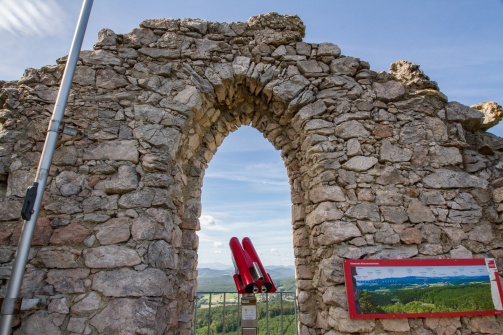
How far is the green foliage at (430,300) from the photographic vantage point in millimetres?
2807

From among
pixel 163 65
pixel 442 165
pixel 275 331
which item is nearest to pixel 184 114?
pixel 163 65

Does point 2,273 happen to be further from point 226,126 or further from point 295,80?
point 295,80

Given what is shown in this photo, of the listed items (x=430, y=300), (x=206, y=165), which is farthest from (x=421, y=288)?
(x=206, y=165)

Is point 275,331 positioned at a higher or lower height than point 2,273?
lower

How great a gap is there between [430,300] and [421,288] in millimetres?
131

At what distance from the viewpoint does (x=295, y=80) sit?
367 centimetres

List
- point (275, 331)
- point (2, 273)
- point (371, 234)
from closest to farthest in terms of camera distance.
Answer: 1. point (2, 273)
2. point (371, 234)
3. point (275, 331)

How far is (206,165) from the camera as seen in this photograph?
3922 mm

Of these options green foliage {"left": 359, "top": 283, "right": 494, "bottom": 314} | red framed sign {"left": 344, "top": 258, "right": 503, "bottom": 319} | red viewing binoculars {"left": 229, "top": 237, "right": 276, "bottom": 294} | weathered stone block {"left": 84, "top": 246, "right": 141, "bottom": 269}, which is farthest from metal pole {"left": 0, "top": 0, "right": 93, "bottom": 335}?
green foliage {"left": 359, "top": 283, "right": 494, "bottom": 314}

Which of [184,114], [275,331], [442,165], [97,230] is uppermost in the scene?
[184,114]

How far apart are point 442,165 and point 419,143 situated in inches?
13.4

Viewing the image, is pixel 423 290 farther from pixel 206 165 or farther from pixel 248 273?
pixel 206 165

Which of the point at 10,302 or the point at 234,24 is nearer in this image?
the point at 10,302

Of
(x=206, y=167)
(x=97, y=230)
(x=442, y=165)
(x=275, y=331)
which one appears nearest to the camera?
(x=97, y=230)
